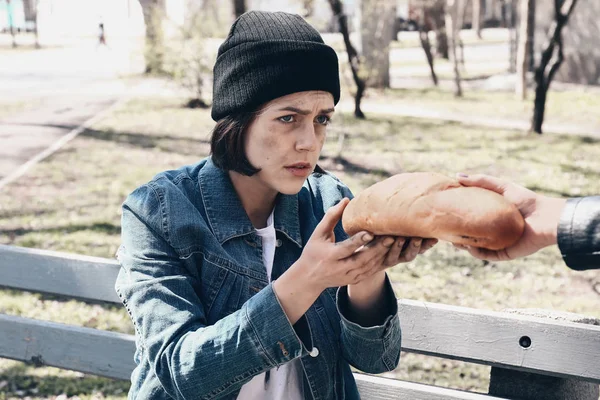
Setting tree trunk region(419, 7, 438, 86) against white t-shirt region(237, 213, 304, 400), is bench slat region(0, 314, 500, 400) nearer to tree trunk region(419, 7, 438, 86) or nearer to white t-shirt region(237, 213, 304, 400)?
white t-shirt region(237, 213, 304, 400)

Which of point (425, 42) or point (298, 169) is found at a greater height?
point (298, 169)

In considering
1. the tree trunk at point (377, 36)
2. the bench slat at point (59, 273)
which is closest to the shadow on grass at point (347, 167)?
the bench slat at point (59, 273)

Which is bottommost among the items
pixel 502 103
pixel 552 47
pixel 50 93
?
pixel 502 103

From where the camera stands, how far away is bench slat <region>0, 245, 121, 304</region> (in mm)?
3141

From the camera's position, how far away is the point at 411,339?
2797mm

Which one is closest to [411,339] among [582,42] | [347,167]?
[347,167]

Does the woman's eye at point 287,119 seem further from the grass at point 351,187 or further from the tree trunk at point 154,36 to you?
the tree trunk at point 154,36

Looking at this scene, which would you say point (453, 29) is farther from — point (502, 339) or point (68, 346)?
point (502, 339)

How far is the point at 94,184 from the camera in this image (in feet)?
31.1

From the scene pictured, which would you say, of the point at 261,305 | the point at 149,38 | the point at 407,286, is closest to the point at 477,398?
the point at 261,305

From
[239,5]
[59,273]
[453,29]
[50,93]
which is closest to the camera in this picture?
[59,273]

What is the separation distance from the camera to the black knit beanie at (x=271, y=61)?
7.18ft

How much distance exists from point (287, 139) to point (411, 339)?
959 mm

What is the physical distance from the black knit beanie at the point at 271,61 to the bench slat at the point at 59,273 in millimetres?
1122
